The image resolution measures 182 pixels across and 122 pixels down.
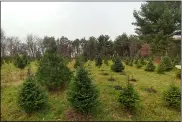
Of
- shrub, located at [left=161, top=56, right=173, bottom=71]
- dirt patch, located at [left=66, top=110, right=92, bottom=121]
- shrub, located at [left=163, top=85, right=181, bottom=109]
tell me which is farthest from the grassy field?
→ shrub, located at [left=161, top=56, right=173, bottom=71]

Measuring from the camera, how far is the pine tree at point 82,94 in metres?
10.3

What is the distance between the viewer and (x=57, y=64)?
13266 millimetres

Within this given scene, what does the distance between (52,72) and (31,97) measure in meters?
2.39

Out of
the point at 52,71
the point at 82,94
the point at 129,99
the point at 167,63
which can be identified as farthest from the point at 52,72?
the point at 167,63

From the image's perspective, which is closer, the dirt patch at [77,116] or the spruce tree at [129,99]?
the dirt patch at [77,116]

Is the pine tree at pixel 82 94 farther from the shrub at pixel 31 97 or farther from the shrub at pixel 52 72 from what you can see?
the shrub at pixel 52 72

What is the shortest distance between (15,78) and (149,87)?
417 inches

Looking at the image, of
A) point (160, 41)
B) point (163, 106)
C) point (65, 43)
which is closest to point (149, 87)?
point (163, 106)

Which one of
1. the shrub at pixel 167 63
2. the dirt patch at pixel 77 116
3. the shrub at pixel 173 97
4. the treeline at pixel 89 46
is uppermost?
the treeline at pixel 89 46

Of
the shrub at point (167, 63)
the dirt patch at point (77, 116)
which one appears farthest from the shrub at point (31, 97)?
the shrub at point (167, 63)

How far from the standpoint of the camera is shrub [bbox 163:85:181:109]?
11544 millimetres

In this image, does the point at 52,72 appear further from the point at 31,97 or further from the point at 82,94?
the point at 82,94

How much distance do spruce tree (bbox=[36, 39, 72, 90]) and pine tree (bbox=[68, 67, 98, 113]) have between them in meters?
2.45

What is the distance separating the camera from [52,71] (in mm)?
12922
